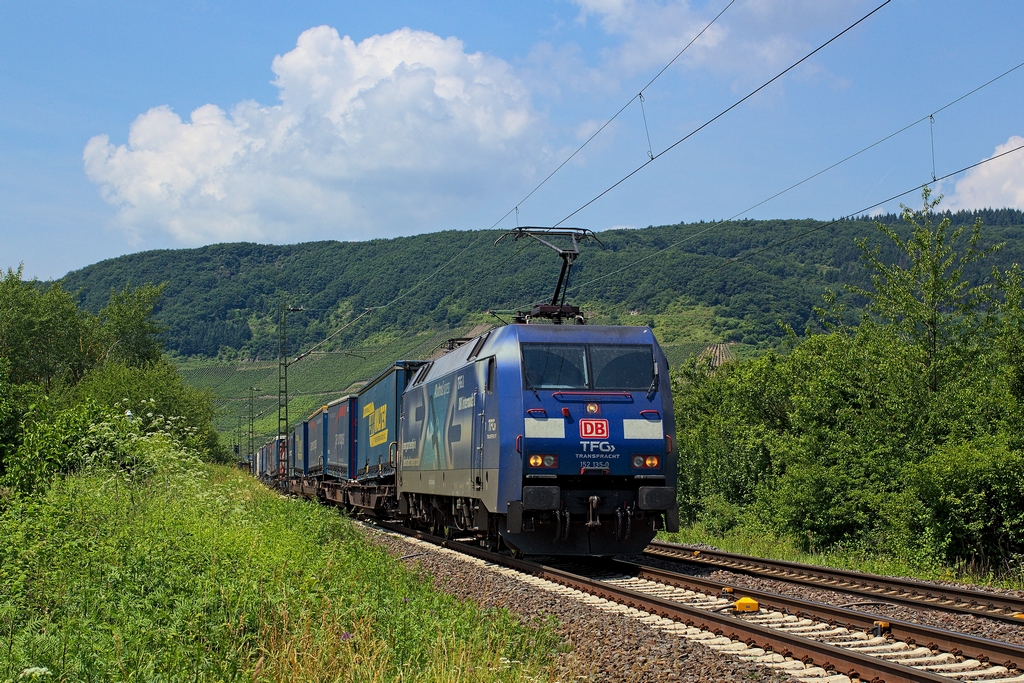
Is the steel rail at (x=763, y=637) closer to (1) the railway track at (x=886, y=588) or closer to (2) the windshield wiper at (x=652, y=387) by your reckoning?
(1) the railway track at (x=886, y=588)

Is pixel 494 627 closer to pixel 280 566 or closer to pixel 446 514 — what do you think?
pixel 280 566

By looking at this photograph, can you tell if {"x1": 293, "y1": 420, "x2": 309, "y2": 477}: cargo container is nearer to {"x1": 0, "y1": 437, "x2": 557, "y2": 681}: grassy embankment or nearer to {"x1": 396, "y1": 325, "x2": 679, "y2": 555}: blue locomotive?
{"x1": 396, "y1": 325, "x2": 679, "y2": 555}: blue locomotive

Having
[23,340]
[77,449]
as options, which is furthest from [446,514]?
[23,340]

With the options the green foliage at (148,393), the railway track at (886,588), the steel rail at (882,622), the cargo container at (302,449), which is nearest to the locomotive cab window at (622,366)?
the steel rail at (882,622)

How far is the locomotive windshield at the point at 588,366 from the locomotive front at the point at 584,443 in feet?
0.05

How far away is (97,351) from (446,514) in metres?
48.7

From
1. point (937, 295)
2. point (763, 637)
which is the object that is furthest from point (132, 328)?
point (763, 637)

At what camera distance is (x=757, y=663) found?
7176 mm

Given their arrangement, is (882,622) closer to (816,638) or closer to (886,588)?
(816,638)

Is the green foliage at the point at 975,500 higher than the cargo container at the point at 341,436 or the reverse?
the reverse

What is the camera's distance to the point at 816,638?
8133mm

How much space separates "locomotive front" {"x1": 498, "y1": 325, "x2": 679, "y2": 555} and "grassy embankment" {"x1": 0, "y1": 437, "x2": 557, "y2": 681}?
7.04ft

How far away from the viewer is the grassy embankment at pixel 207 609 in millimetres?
5965

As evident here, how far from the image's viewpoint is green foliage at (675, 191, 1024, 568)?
45.5 feet
